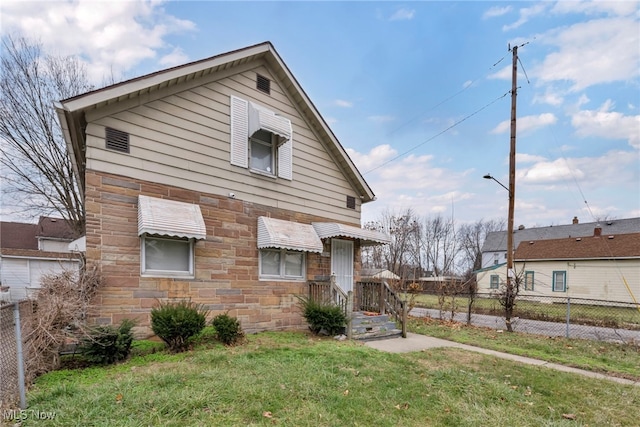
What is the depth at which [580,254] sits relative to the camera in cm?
2136

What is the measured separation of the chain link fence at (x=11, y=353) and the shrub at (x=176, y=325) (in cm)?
167

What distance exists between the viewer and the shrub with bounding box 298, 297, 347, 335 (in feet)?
24.6

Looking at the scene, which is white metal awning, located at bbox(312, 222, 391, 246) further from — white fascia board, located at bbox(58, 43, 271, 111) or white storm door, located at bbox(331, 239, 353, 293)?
white fascia board, located at bbox(58, 43, 271, 111)

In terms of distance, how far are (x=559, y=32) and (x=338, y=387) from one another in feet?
40.9

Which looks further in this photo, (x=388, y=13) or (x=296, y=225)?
(x=388, y=13)

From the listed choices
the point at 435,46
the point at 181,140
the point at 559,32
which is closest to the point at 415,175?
the point at 435,46

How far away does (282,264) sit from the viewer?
8.52 meters

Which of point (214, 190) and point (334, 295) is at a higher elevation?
point (214, 190)

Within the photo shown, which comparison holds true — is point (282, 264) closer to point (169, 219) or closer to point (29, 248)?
point (169, 219)

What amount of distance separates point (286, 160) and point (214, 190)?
92.3 inches

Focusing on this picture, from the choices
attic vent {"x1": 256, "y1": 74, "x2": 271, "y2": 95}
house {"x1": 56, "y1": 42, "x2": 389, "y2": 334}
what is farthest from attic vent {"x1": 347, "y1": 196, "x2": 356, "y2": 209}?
attic vent {"x1": 256, "y1": 74, "x2": 271, "y2": 95}

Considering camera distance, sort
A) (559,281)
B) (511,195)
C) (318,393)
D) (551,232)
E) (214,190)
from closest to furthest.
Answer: (318,393) → (214,190) → (511,195) → (559,281) → (551,232)

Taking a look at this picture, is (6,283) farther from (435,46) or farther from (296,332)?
(435,46)

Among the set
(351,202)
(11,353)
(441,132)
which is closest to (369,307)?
(351,202)
